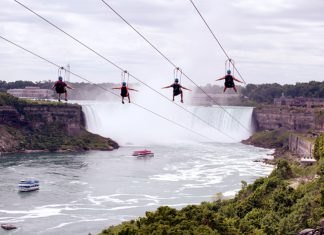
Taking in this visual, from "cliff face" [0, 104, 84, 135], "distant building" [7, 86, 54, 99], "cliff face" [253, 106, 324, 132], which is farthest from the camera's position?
"distant building" [7, 86, 54, 99]

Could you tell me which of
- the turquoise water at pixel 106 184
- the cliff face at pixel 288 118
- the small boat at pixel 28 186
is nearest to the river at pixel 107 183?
the turquoise water at pixel 106 184

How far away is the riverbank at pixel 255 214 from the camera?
23719 millimetres

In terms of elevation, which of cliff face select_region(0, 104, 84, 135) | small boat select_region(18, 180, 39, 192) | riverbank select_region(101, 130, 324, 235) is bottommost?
small boat select_region(18, 180, 39, 192)

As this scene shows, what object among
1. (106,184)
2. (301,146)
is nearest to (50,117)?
(301,146)

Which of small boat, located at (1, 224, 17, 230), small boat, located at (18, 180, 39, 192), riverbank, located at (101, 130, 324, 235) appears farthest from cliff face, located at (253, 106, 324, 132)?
small boat, located at (1, 224, 17, 230)

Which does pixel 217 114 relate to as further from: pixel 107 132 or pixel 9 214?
pixel 9 214

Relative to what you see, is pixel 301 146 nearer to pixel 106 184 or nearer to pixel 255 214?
pixel 106 184

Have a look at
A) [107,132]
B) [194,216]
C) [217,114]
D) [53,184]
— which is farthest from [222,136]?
[194,216]

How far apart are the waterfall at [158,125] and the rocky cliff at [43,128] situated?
5.51 metres

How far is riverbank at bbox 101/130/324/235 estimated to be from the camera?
2372cm

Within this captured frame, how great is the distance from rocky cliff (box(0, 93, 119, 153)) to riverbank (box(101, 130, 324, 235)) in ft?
159

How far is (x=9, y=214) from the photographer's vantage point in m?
40.2

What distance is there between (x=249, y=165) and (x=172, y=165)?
8.77 m

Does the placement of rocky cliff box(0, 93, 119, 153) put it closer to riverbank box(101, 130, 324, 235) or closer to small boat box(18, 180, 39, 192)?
small boat box(18, 180, 39, 192)
